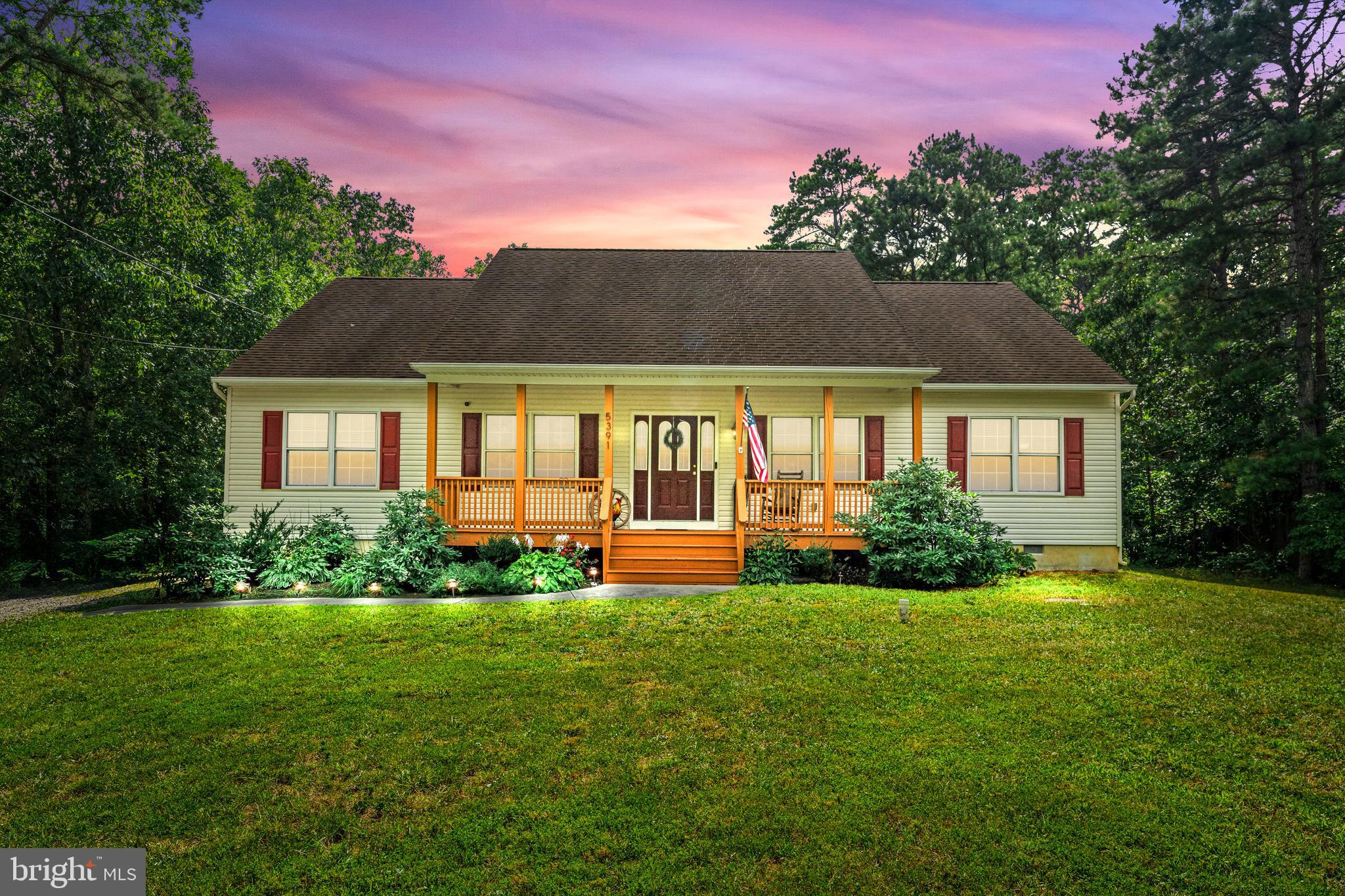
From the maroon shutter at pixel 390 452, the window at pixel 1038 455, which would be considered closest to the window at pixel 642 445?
the maroon shutter at pixel 390 452

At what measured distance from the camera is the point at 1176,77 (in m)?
15.1

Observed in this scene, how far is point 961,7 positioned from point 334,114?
1442 centimetres

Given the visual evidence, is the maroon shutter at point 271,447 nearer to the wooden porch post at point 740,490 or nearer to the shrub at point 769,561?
the wooden porch post at point 740,490

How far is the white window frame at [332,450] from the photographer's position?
546 inches

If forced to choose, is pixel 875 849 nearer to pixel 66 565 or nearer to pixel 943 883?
pixel 943 883

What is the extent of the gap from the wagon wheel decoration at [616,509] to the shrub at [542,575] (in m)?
1.04

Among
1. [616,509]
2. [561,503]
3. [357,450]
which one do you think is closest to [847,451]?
[616,509]

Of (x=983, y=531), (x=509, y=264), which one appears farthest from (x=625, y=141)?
(x=983, y=531)

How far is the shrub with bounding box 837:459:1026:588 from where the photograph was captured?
1159 centimetres

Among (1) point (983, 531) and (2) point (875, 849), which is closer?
(2) point (875, 849)

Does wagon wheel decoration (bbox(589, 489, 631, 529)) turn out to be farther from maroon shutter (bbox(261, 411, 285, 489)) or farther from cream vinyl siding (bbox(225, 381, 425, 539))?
maroon shutter (bbox(261, 411, 285, 489))

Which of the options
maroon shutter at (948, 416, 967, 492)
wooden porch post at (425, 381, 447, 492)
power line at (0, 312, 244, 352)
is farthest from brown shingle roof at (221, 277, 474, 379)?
maroon shutter at (948, 416, 967, 492)

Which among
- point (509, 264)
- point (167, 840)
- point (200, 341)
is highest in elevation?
point (509, 264)

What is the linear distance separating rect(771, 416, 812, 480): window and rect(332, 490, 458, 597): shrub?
21.4 feet
